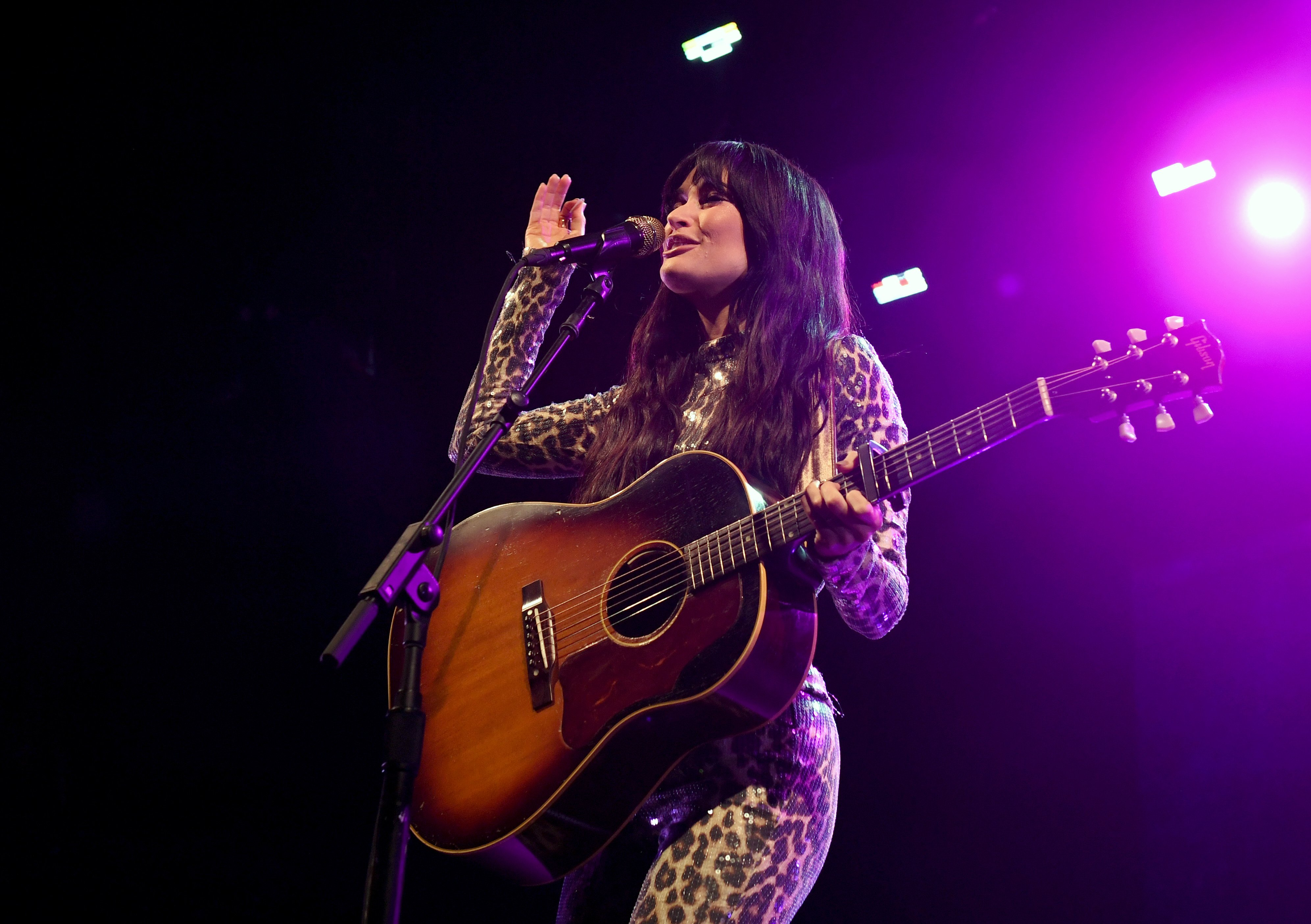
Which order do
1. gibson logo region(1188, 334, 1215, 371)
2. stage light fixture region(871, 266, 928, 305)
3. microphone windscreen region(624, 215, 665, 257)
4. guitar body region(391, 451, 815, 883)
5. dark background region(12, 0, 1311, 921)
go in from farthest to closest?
stage light fixture region(871, 266, 928, 305), dark background region(12, 0, 1311, 921), microphone windscreen region(624, 215, 665, 257), guitar body region(391, 451, 815, 883), gibson logo region(1188, 334, 1215, 371)

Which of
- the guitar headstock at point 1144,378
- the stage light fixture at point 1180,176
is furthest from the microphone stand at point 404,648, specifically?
the stage light fixture at point 1180,176

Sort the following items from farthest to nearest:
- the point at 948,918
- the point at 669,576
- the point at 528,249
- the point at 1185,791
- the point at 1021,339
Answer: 1. the point at 1021,339
2. the point at 948,918
3. the point at 1185,791
4. the point at 528,249
5. the point at 669,576

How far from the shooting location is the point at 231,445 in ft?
13.9

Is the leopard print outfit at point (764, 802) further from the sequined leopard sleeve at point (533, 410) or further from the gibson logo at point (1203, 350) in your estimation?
the gibson logo at point (1203, 350)

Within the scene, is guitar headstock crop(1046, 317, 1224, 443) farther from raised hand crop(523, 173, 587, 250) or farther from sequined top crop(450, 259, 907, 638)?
raised hand crop(523, 173, 587, 250)

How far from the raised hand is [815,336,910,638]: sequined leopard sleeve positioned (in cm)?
91

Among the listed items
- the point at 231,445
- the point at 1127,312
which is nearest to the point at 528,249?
the point at 231,445

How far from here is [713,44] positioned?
414 cm

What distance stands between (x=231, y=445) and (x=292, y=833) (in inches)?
74.5

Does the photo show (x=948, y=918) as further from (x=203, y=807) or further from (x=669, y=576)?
(x=203, y=807)

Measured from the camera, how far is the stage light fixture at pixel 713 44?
4.09 metres

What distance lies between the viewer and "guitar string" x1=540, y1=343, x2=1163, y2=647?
5.17 feet

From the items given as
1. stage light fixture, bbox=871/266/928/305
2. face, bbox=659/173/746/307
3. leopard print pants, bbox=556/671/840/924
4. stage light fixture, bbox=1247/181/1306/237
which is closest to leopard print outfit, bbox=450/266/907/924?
leopard print pants, bbox=556/671/840/924

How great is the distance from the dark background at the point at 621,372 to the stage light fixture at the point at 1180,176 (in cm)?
4
